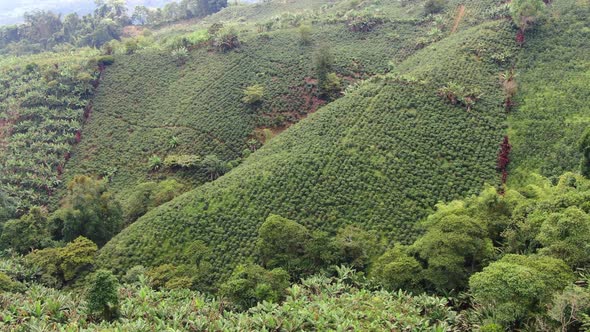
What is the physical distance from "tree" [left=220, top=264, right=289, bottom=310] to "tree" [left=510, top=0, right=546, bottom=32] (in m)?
44.1

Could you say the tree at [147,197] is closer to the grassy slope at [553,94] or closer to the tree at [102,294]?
the tree at [102,294]

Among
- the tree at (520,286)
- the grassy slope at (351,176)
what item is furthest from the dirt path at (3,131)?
the tree at (520,286)

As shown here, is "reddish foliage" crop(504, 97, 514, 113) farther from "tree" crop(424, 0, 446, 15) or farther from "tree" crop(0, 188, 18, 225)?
"tree" crop(0, 188, 18, 225)

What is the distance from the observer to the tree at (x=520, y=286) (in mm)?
18891

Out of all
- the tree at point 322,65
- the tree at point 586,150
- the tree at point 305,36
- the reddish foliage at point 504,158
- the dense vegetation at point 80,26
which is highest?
the dense vegetation at point 80,26

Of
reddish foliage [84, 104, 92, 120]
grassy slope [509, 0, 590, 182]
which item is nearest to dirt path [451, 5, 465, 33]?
grassy slope [509, 0, 590, 182]

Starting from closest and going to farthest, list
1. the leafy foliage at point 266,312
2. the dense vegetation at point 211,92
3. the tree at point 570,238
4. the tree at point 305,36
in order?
the tree at point 570,238 < the leafy foliage at point 266,312 < the dense vegetation at point 211,92 < the tree at point 305,36

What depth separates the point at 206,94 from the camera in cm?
5550

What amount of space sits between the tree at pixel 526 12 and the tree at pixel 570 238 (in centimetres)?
3721

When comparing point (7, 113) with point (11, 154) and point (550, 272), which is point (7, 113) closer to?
point (11, 154)

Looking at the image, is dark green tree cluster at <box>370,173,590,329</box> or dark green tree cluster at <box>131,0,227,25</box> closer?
dark green tree cluster at <box>370,173,590,329</box>

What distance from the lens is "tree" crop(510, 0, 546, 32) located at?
164 ft

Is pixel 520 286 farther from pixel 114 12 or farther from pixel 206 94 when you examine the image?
pixel 114 12

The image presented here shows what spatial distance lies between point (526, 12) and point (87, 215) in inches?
2072
